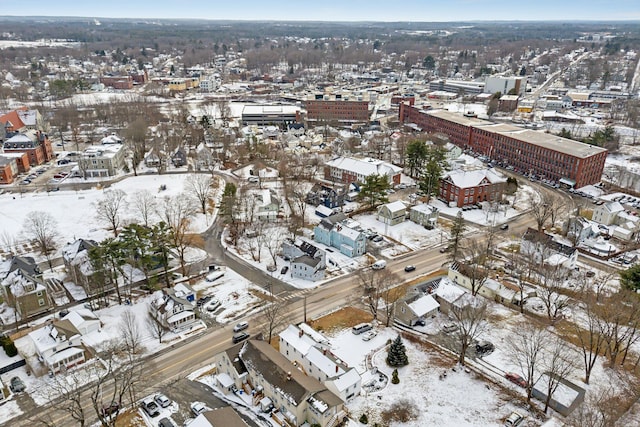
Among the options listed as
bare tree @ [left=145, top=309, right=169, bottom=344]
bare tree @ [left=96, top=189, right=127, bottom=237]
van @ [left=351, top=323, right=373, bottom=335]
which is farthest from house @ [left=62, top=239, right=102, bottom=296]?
van @ [left=351, top=323, right=373, bottom=335]

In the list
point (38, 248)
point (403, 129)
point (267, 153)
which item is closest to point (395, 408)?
point (38, 248)

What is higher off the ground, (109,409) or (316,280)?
(109,409)

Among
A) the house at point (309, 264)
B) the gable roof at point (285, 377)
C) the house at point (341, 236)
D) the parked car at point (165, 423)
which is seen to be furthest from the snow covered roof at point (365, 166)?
the parked car at point (165, 423)

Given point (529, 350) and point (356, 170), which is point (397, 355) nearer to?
point (529, 350)

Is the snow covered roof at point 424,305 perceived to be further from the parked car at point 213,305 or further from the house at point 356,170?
the house at point 356,170

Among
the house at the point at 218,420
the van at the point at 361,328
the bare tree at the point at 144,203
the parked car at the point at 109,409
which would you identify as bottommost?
the van at the point at 361,328

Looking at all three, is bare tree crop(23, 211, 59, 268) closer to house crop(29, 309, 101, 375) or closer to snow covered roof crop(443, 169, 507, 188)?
house crop(29, 309, 101, 375)

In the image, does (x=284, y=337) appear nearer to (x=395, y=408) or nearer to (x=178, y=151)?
(x=395, y=408)

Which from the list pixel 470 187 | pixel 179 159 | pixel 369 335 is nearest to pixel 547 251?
pixel 470 187
